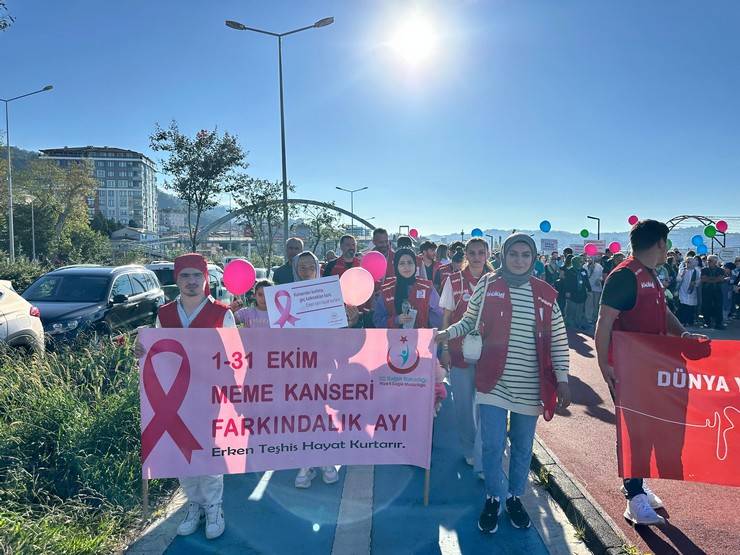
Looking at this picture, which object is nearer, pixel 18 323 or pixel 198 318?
pixel 198 318

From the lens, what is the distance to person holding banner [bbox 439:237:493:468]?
176 inches

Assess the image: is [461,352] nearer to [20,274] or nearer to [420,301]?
[420,301]

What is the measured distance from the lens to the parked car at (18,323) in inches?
249

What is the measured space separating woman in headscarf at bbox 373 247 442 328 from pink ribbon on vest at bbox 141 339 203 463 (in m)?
2.25

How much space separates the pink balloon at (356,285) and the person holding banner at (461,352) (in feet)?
2.44

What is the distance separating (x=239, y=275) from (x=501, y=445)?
2.94 metres

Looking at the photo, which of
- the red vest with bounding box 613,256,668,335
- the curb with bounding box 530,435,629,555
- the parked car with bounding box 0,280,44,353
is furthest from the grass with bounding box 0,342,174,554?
the red vest with bounding box 613,256,668,335

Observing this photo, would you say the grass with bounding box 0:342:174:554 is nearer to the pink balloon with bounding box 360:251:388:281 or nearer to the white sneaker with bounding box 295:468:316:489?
the white sneaker with bounding box 295:468:316:489

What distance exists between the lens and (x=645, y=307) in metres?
3.41

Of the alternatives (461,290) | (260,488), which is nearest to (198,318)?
(260,488)

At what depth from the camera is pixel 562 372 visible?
3377mm

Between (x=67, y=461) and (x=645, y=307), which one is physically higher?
(x=645, y=307)

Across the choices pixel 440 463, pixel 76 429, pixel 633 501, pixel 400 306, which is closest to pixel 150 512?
pixel 76 429

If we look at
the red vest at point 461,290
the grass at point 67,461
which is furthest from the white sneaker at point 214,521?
the red vest at point 461,290
